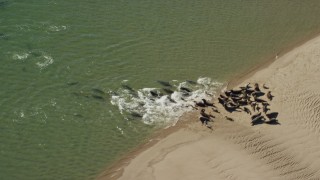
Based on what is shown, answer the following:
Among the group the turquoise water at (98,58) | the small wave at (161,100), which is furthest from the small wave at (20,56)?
the small wave at (161,100)

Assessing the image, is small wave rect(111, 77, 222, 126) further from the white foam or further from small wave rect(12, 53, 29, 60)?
small wave rect(12, 53, 29, 60)

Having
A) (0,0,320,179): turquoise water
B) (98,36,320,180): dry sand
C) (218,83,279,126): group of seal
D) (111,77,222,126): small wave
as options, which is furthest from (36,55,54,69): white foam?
(218,83,279,126): group of seal

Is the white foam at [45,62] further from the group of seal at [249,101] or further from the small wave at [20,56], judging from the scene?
the group of seal at [249,101]

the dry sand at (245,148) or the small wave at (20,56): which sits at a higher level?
the small wave at (20,56)

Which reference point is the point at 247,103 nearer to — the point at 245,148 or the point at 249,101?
the point at 249,101

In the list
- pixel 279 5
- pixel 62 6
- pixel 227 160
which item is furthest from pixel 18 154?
pixel 279 5

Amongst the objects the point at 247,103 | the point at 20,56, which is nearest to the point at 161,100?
the point at 247,103
